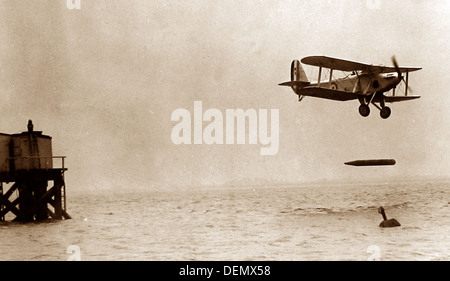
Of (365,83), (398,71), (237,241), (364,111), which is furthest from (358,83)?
(237,241)

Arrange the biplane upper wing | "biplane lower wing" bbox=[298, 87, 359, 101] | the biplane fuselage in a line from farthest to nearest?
the biplane fuselage → the biplane upper wing → "biplane lower wing" bbox=[298, 87, 359, 101]

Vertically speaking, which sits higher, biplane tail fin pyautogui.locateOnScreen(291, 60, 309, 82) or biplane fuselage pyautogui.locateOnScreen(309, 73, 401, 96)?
biplane tail fin pyautogui.locateOnScreen(291, 60, 309, 82)

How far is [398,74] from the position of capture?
29.7 metres

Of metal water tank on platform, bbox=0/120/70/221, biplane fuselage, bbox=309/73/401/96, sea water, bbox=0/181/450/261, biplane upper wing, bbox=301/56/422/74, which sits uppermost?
biplane upper wing, bbox=301/56/422/74

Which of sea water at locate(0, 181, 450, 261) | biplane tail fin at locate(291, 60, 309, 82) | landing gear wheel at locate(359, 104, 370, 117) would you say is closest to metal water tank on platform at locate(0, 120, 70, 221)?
sea water at locate(0, 181, 450, 261)

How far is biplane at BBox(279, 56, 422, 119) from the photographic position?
28.9 metres

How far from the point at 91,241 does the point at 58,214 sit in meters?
3.76

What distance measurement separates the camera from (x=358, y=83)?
3064 cm

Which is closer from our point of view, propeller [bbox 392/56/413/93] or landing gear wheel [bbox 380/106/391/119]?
landing gear wheel [bbox 380/106/391/119]

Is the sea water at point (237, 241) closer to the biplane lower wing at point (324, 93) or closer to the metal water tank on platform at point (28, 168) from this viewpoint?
the metal water tank on platform at point (28, 168)

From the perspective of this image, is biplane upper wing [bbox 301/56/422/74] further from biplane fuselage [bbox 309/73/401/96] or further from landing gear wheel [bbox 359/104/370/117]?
landing gear wheel [bbox 359/104/370/117]
